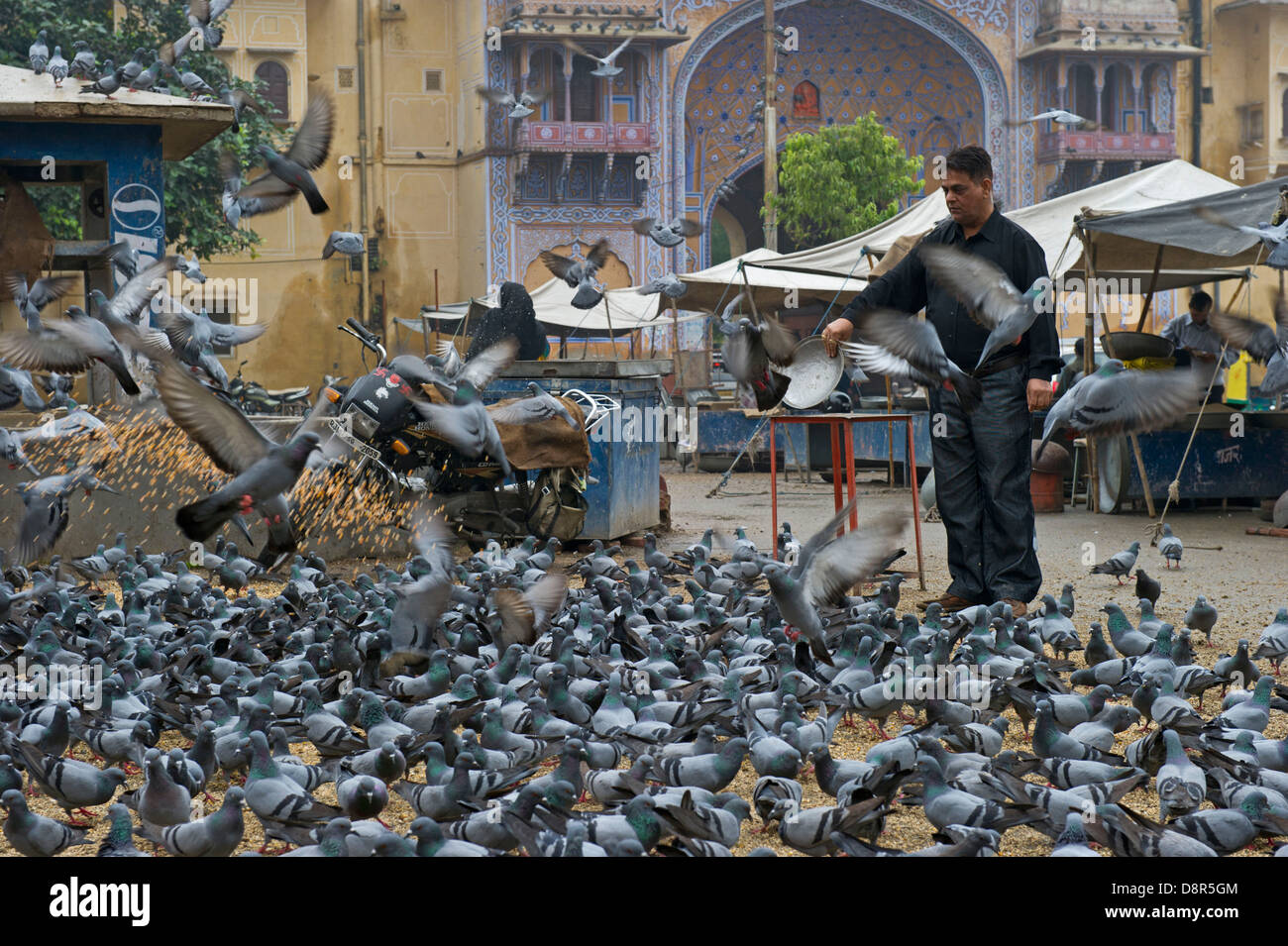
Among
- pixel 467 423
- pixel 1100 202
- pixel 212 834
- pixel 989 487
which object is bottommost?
pixel 212 834

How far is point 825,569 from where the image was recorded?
224 inches

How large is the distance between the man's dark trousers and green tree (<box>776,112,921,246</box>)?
21731 mm

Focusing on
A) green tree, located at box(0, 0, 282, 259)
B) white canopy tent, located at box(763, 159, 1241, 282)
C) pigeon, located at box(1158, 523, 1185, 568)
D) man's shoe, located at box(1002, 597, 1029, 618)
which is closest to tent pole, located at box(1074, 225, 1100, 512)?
white canopy tent, located at box(763, 159, 1241, 282)

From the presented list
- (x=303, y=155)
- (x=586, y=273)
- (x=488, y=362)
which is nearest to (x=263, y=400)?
(x=586, y=273)

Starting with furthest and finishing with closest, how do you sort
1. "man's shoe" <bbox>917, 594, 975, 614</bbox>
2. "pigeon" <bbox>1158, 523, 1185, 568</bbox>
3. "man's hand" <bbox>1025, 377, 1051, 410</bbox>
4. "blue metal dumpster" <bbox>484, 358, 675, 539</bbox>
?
"blue metal dumpster" <bbox>484, 358, 675, 539</bbox> < "pigeon" <bbox>1158, 523, 1185, 568</bbox> < "man's shoe" <bbox>917, 594, 975, 614</bbox> < "man's hand" <bbox>1025, 377, 1051, 410</bbox>

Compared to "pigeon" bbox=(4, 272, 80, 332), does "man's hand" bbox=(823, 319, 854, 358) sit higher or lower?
lower

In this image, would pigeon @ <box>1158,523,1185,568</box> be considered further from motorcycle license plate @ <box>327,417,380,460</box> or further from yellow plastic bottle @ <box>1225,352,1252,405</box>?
motorcycle license plate @ <box>327,417,380,460</box>

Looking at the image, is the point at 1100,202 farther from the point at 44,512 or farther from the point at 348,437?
the point at 44,512

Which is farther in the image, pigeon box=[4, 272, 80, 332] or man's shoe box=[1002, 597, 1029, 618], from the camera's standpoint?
pigeon box=[4, 272, 80, 332]

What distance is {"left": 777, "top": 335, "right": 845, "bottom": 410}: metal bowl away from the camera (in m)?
9.06

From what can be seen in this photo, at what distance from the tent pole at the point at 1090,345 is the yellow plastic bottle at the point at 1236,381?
4.83 feet

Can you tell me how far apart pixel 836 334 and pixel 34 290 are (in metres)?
5.77

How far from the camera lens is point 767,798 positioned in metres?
4.23

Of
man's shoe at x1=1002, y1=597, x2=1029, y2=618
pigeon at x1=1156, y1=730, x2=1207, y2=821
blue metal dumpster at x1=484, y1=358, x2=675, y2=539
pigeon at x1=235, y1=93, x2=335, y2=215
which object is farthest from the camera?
blue metal dumpster at x1=484, y1=358, x2=675, y2=539
